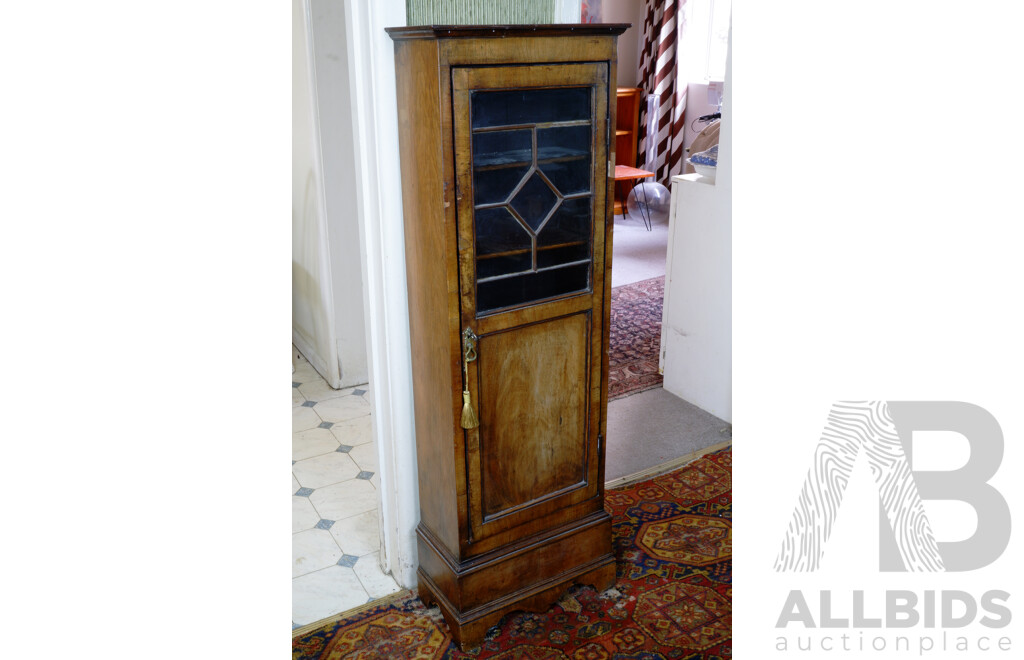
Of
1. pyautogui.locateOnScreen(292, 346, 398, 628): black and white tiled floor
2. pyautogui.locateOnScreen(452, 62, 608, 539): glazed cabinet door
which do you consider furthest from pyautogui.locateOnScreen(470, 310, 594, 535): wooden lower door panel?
pyautogui.locateOnScreen(292, 346, 398, 628): black and white tiled floor

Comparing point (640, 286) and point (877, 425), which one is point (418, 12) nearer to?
point (877, 425)

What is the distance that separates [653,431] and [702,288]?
0.68 meters

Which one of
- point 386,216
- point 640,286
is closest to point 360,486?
point 386,216

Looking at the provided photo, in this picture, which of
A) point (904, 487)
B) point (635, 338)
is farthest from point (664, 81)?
point (904, 487)

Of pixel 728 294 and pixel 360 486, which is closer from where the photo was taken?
pixel 360 486

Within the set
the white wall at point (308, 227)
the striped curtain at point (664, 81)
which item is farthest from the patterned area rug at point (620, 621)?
the striped curtain at point (664, 81)

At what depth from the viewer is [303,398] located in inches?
156

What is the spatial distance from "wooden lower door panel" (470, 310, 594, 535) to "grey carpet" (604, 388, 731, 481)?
85 cm

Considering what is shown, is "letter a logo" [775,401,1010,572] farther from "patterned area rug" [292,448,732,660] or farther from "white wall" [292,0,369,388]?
"white wall" [292,0,369,388]

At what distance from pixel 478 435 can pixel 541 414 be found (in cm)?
20

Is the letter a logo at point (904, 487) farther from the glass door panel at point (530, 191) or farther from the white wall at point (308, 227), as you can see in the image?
the white wall at point (308, 227)

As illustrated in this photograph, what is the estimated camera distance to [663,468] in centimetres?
324

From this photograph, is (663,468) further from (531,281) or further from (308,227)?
(308,227)

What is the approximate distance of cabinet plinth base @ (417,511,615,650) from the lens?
2.28 metres
